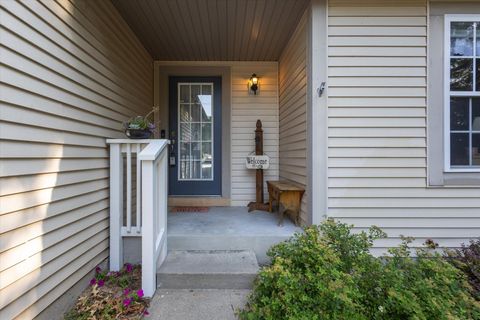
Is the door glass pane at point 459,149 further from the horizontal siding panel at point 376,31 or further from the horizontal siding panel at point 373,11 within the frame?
the horizontal siding panel at point 373,11

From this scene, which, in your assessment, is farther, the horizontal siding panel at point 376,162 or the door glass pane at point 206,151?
the door glass pane at point 206,151

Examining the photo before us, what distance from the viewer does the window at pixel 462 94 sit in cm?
276

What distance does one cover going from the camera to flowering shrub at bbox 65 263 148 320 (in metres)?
1.93

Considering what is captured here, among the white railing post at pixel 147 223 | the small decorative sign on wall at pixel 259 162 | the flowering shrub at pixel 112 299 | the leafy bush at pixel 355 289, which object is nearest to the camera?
the leafy bush at pixel 355 289

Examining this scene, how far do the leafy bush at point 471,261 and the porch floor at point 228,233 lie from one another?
136 cm

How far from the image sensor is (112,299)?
2.05m

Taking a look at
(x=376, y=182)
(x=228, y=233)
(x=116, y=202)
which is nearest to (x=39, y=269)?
(x=116, y=202)

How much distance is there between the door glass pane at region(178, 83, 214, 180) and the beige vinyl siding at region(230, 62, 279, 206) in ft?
1.24

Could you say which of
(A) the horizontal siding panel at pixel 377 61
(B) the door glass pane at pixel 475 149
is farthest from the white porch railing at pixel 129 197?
(B) the door glass pane at pixel 475 149

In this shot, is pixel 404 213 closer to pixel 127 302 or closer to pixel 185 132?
pixel 127 302

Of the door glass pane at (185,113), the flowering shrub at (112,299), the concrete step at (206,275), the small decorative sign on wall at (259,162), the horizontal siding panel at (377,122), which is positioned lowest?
the flowering shrub at (112,299)

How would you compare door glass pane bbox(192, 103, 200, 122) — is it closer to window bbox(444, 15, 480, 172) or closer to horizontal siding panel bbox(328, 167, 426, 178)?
horizontal siding panel bbox(328, 167, 426, 178)

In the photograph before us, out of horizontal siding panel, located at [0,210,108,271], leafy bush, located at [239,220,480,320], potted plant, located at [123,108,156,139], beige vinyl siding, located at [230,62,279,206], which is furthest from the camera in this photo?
beige vinyl siding, located at [230,62,279,206]

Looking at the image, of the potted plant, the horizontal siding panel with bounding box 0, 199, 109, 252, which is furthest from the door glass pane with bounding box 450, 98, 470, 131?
the horizontal siding panel with bounding box 0, 199, 109, 252
